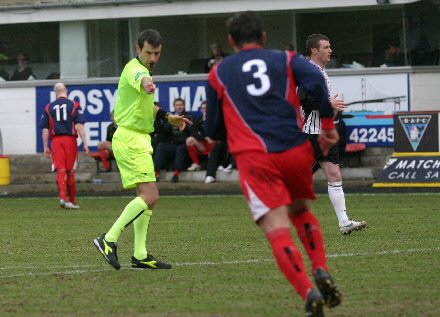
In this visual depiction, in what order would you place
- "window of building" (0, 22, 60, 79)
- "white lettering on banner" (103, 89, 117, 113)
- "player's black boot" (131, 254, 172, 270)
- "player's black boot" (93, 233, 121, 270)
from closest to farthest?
"player's black boot" (93, 233, 121, 270) → "player's black boot" (131, 254, 172, 270) → "white lettering on banner" (103, 89, 117, 113) → "window of building" (0, 22, 60, 79)

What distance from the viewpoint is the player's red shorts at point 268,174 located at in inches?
322

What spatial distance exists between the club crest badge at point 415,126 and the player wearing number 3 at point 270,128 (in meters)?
15.9

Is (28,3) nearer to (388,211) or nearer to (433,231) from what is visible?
(388,211)

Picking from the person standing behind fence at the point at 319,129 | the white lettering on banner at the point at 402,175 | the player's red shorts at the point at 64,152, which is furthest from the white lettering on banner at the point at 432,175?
the person standing behind fence at the point at 319,129

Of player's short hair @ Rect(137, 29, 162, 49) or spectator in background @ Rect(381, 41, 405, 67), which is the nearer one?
player's short hair @ Rect(137, 29, 162, 49)

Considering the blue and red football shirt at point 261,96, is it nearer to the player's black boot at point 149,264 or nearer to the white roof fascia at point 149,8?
the player's black boot at point 149,264

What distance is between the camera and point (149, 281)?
10711 mm

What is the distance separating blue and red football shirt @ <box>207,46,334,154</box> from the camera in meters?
8.27

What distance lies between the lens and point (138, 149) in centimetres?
1175

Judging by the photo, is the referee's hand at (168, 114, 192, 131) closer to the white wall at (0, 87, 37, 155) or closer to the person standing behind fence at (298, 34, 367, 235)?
the person standing behind fence at (298, 34, 367, 235)

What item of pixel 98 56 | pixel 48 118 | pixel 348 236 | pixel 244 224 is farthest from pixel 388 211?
pixel 98 56

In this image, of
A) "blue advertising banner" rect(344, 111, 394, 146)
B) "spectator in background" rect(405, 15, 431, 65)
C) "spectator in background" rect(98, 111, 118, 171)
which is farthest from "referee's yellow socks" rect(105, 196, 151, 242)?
"spectator in background" rect(405, 15, 431, 65)

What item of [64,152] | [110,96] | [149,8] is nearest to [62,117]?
[64,152]

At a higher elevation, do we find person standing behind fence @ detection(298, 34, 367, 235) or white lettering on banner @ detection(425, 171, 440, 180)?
person standing behind fence @ detection(298, 34, 367, 235)
